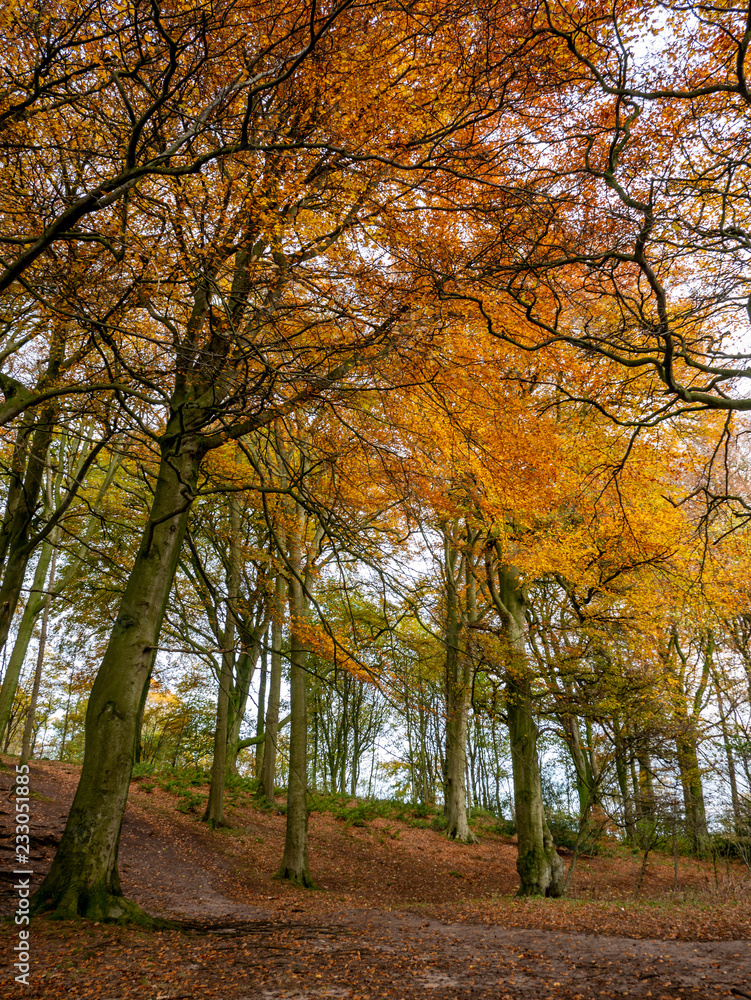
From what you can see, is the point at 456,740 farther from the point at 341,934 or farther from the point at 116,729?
the point at 116,729

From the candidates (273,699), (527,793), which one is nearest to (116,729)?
(527,793)

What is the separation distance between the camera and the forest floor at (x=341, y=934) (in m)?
3.44

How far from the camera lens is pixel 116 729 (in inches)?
188

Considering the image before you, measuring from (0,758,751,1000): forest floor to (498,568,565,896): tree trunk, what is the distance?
654 mm

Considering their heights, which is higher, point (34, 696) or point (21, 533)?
point (21, 533)

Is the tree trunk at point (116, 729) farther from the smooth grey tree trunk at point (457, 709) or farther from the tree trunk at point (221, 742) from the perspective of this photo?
the smooth grey tree trunk at point (457, 709)

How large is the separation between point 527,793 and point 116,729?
7.39 metres

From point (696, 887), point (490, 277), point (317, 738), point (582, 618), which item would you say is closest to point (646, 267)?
point (490, 277)

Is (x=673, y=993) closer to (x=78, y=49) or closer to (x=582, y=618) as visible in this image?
(x=582, y=618)

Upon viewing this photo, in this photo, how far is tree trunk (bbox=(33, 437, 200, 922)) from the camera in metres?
4.29

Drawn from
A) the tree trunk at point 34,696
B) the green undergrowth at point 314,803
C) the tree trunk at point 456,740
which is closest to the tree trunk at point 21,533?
the tree trunk at point 34,696

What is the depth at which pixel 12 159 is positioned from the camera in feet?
15.5

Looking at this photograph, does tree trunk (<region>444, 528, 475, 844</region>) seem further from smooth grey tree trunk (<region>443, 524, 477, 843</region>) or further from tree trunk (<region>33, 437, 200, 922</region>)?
tree trunk (<region>33, 437, 200, 922</region>)

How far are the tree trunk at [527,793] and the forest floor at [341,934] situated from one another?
2.14ft
